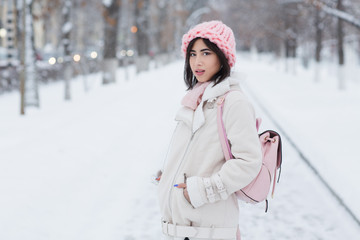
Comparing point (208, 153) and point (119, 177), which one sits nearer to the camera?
point (208, 153)

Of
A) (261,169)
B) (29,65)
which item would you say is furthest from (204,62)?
(29,65)

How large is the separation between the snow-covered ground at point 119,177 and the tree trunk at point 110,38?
412 inches

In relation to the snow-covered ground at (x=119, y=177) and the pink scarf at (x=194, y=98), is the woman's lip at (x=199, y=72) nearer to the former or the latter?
the pink scarf at (x=194, y=98)

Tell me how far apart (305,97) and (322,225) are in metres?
12.6

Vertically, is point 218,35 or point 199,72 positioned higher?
point 218,35

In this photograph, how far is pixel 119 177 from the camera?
6461 mm

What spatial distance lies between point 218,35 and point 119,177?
458cm

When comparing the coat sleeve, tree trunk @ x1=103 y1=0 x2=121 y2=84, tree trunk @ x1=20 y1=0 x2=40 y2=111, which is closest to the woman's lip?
the coat sleeve

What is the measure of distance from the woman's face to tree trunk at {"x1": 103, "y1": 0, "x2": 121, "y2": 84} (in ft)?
68.7

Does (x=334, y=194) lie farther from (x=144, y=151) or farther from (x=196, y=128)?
(x=196, y=128)

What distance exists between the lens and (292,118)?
1173cm

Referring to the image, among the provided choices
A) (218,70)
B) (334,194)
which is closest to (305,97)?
(334,194)

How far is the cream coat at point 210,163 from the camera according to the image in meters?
2.03

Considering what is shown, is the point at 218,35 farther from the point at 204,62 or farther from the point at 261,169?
the point at 261,169
